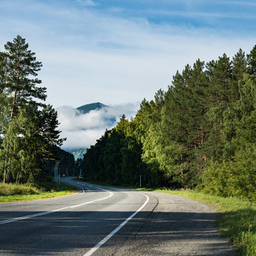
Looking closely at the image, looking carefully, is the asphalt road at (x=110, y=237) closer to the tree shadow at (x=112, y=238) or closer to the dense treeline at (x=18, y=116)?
the tree shadow at (x=112, y=238)

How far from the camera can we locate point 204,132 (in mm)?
45312

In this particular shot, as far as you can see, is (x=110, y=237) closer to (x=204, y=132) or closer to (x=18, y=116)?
(x=18, y=116)

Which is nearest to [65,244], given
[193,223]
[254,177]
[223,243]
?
[223,243]

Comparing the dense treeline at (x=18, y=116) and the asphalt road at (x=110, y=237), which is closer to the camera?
the asphalt road at (x=110, y=237)

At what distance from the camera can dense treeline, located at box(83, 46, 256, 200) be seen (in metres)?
28.5

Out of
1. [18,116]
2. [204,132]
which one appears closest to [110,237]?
[18,116]

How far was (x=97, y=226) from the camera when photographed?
28.4 ft

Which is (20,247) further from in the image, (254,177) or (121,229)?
(254,177)

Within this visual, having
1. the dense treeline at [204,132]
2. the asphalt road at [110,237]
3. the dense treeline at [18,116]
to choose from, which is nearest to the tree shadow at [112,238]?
the asphalt road at [110,237]

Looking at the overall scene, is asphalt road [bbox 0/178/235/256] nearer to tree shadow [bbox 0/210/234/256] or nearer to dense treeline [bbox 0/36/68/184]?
tree shadow [bbox 0/210/234/256]

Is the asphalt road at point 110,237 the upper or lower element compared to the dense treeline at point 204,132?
lower

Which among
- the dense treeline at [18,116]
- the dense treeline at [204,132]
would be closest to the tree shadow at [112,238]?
the dense treeline at [204,132]

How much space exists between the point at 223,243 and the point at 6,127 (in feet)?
111

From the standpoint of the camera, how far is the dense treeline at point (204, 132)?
93.4 ft
